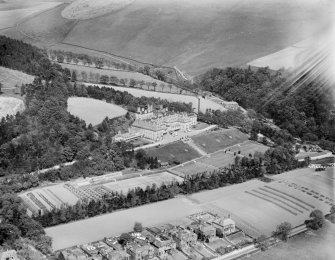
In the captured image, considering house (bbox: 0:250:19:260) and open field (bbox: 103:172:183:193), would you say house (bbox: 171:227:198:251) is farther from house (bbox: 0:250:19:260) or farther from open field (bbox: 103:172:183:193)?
house (bbox: 0:250:19:260)

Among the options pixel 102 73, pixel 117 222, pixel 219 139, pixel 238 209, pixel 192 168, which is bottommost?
pixel 102 73

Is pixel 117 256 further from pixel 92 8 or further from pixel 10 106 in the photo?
pixel 92 8

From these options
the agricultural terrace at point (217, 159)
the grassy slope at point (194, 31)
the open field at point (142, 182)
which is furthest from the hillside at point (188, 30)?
the open field at point (142, 182)

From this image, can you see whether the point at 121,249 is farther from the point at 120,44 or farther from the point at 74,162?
the point at 120,44

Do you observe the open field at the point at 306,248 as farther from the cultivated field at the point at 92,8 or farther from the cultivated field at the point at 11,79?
the cultivated field at the point at 92,8

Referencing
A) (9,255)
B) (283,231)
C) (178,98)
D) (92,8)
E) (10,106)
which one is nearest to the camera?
(9,255)

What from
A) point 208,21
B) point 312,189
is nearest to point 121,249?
point 312,189

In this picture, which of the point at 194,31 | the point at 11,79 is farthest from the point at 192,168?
the point at 194,31
